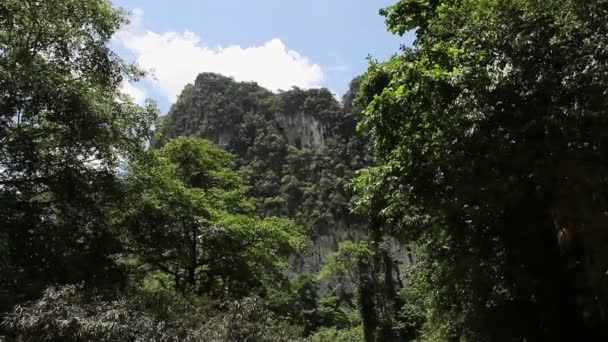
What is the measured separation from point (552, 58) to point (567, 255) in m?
3.61

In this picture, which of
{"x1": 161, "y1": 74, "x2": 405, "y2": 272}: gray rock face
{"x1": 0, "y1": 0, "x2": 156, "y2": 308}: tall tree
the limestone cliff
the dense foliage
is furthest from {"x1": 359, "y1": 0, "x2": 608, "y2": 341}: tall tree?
the dense foliage

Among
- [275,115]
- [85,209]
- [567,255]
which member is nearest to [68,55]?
[85,209]

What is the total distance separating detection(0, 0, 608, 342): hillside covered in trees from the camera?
25.2ft

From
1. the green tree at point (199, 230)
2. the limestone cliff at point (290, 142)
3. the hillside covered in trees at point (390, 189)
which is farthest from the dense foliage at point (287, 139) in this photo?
the hillside covered in trees at point (390, 189)

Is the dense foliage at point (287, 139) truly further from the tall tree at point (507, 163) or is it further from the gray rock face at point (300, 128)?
the tall tree at point (507, 163)

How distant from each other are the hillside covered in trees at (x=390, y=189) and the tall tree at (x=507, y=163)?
3cm

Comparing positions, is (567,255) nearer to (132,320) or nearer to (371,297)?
(132,320)

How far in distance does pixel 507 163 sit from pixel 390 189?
2626mm

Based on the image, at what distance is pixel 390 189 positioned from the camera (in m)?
10.1

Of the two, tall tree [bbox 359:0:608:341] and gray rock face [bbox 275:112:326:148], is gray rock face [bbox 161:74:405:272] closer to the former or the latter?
gray rock face [bbox 275:112:326:148]

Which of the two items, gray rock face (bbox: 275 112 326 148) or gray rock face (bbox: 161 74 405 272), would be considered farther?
gray rock face (bbox: 275 112 326 148)

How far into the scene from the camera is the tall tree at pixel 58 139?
10.8m

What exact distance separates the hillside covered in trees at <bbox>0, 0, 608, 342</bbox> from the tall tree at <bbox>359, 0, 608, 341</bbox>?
3 cm

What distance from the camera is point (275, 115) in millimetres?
75812
